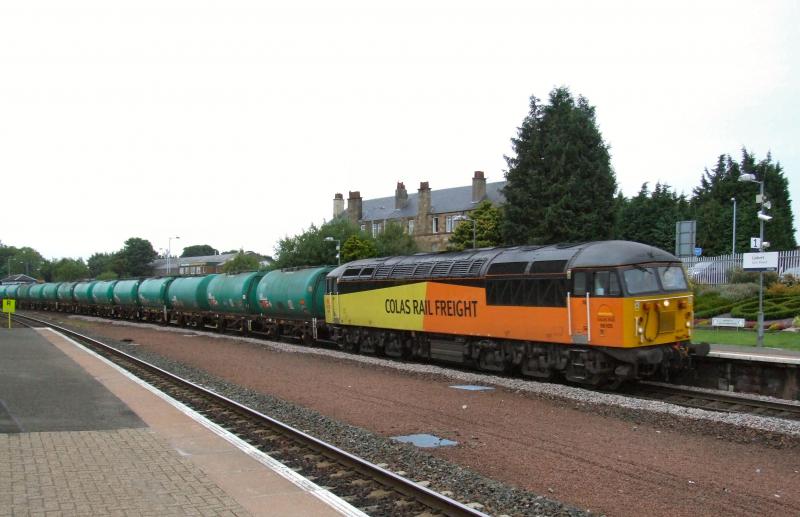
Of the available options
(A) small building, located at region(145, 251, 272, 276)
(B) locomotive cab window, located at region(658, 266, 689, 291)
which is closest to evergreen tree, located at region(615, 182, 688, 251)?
(B) locomotive cab window, located at region(658, 266, 689, 291)

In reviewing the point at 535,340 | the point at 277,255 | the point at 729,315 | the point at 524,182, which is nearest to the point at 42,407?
the point at 535,340

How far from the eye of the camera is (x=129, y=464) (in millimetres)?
8477

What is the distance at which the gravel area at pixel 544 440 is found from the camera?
7.66 m

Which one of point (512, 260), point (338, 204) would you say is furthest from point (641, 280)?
point (338, 204)

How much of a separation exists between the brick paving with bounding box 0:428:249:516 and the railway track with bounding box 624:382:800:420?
33.5 ft

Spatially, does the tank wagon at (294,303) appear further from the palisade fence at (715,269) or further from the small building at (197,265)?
the small building at (197,265)

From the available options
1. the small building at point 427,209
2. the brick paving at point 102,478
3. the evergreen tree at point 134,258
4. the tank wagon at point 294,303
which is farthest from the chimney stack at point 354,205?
the brick paving at point 102,478

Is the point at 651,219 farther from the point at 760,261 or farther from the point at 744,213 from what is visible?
the point at 760,261

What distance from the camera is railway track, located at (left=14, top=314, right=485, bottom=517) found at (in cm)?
714

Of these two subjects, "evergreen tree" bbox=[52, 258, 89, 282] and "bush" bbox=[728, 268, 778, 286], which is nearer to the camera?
"bush" bbox=[728, 268, 778, 286]

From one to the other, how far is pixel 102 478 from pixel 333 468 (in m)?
2.78

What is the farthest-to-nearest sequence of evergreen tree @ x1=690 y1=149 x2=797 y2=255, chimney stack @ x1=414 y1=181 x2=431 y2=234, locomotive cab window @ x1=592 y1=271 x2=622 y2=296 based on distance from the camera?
1. chimney stack @ x1=414 y1=181 x2=431 y2=234
2. evergreen tree @ x1=690 y1=149 x2=797 y2=255
3. locomotive cab window @ x1=592 y1=271 x2=622 y2=296

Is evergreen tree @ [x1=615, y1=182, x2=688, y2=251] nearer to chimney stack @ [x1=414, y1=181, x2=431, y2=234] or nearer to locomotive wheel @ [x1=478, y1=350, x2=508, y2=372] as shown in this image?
chimney stack @ [x1=414, y1=181, x2=431, y2=234]

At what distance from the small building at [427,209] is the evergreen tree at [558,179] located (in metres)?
22.7
